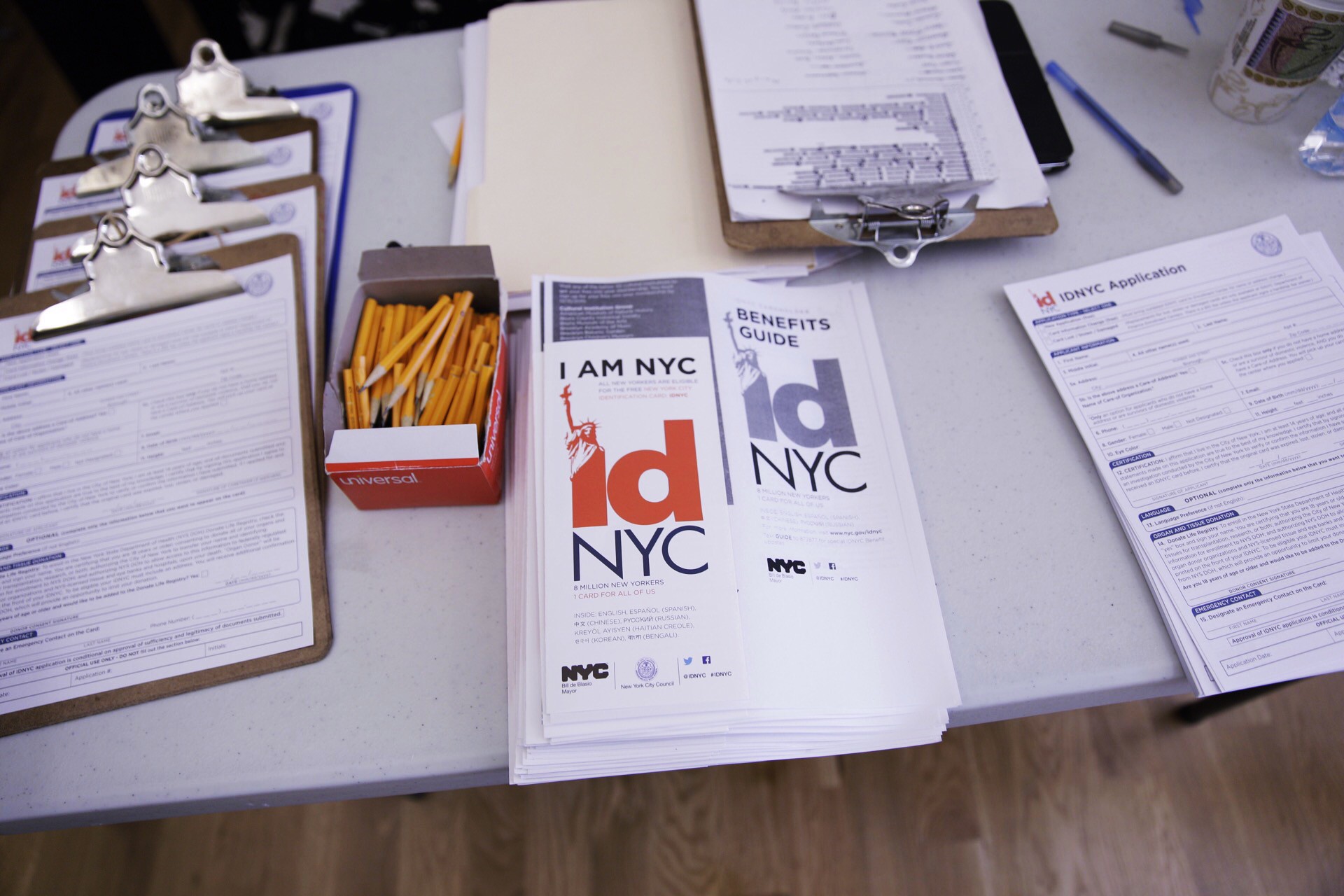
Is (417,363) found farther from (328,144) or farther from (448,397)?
(328,144)

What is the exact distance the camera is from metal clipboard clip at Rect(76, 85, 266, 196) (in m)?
0.74

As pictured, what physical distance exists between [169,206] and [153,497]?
0.97 ft

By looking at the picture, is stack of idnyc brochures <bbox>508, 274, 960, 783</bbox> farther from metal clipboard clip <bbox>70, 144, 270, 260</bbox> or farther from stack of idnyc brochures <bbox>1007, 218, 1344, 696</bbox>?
metal clipboard clip <bbox>70, 144, 270, 260</bbox>

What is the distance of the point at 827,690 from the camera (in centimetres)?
50

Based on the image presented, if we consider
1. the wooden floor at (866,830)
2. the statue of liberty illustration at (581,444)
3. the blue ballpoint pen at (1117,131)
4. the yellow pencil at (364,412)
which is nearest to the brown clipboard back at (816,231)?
the blue ballpoint pen at (1117,131)

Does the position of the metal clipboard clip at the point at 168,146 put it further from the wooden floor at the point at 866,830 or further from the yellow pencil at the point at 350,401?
the wooden floor at the point at 866,830

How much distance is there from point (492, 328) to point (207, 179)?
0.39m

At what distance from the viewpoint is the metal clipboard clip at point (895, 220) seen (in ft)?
2.17

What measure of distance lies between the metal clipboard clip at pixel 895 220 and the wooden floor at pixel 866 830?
0.78 m

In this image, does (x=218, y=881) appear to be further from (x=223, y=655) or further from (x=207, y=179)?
(x=207, y=179)

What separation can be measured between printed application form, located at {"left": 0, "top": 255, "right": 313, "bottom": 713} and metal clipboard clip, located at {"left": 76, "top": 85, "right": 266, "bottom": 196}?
0.52 feet

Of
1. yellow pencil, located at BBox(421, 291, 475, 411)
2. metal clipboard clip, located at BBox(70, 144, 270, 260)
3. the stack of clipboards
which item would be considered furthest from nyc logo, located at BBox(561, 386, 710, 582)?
metal clipboard clip, located at BBox(70, 144, 270, 260)

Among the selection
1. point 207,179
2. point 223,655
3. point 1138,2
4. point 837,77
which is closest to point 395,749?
point 223,655

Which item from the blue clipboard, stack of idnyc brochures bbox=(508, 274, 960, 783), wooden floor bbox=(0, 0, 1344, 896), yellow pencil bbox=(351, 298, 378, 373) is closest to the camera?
stack of idnyc brochures bbox=(508, 274, 960, 783)
